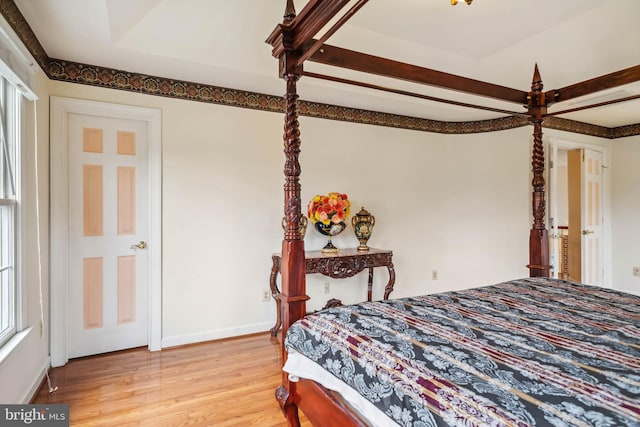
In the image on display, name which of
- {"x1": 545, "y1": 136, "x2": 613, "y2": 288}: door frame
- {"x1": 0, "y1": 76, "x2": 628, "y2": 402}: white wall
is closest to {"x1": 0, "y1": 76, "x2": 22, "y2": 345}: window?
{"x1": 0, "y1": 76, "x2": 628, "y2": 402}: white wall

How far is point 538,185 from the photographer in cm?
264

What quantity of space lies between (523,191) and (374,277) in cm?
195

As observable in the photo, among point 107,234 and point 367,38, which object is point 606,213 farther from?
point 107,234

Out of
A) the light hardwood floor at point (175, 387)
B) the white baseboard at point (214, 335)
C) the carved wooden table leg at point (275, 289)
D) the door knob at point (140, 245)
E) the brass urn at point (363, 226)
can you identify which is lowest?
the light hardwood floor at point (175, 387)

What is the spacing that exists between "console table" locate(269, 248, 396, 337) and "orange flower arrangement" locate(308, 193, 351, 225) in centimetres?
34

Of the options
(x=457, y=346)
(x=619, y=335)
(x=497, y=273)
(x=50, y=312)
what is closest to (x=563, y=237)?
(x=497, y=273)

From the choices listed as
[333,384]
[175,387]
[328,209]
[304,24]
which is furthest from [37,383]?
[304,24]

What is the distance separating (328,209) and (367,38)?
60.0 inches

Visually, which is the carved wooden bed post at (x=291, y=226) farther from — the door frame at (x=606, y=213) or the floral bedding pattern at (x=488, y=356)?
the door frame at (x=606, y=213)

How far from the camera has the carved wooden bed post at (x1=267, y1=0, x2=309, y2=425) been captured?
5.75ft

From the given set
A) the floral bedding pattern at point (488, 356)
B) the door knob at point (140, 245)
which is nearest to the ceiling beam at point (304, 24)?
the floral bedding pattern at point (488, 356)

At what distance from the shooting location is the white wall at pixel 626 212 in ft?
15.2

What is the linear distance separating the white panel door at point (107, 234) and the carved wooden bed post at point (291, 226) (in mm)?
1821

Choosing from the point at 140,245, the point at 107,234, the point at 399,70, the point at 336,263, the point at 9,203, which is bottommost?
the point at 336,263
